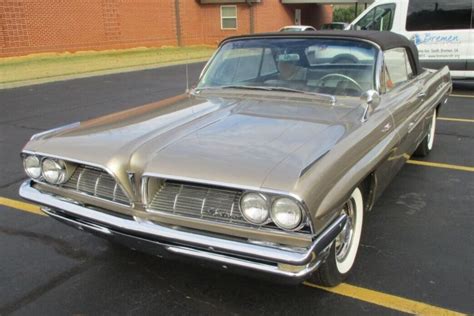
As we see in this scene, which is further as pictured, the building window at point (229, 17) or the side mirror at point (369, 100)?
the building window at point (229, 17)

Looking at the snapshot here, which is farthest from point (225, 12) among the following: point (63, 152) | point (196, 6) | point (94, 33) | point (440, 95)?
point (63, 152)

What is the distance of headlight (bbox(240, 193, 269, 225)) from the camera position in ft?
7.77

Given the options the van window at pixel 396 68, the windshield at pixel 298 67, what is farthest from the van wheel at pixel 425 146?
the windshield at pixel 298 67

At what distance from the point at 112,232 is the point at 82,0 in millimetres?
20899

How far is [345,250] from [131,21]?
22719 mm

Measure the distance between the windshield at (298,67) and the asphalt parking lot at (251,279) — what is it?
1206 mm

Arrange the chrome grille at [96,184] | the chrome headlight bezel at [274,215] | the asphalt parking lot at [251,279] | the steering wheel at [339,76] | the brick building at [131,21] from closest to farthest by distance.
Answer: the chrome headlight bezel at [274,215], the chrome grille at [96,184], the asphalt parking lot at [251,279], the steering wheel at [339,76], the brick building at [131,21]

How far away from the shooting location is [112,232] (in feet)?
9.08

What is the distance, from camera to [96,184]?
2.86 m

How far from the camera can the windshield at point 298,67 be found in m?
3.74

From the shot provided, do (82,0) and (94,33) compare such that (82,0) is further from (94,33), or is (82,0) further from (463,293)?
(463,293)

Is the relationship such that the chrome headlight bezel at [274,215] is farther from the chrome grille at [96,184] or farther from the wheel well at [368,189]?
the wheel well at [368,189]

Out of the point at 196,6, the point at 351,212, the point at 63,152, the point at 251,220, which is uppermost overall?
the point at 196,6

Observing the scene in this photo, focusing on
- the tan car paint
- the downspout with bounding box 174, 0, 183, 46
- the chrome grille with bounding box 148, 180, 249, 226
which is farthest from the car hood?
the downspout with bounding box 174, 0, 183, 46
